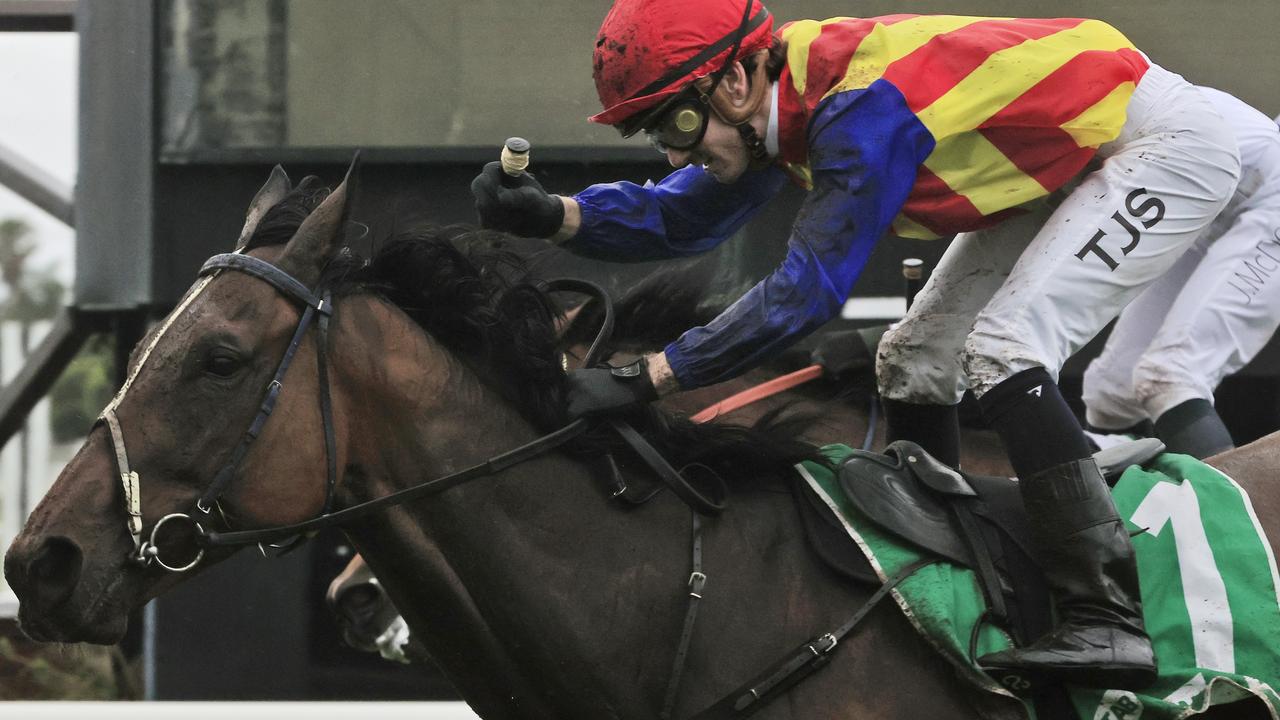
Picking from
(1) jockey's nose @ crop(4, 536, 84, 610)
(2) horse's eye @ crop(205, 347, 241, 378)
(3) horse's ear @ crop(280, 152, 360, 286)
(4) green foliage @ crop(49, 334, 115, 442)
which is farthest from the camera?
(4) green foliage @ crop(49, 334, 115, 442)

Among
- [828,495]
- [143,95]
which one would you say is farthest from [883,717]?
[143,95]

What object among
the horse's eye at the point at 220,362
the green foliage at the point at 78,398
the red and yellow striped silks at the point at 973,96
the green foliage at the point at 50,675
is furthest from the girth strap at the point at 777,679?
the green foliage at the point at 78,398

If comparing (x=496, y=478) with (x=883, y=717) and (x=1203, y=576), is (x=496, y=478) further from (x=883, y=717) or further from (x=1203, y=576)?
(x=1203, y=576)

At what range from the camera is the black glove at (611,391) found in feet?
8.11

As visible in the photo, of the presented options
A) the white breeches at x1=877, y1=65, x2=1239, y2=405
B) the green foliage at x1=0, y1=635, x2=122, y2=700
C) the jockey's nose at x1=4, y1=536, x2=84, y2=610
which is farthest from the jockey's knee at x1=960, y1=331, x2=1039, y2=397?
the green foliage at x1=0, y1=635, x2=122, y2=700

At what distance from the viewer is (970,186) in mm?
2650

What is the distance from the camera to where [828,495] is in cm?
256

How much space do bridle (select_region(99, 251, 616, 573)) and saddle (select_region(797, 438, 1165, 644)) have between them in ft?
1.66

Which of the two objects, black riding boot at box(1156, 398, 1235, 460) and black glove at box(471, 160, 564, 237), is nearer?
black glove at box(471, 160, 564, 237)

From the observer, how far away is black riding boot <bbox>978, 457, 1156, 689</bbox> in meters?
2.31

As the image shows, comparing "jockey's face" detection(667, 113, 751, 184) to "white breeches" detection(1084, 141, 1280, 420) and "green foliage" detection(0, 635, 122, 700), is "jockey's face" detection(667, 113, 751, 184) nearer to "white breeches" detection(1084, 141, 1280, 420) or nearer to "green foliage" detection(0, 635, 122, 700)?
"white breeches" detection(1084, 141, 1280, 420)

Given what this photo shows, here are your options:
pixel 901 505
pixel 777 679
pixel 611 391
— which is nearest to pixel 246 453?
pixel 611 391

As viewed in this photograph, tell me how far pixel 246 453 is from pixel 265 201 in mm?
501

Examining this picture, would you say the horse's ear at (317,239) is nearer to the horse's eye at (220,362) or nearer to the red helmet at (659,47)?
the horse's eye at (220,362)
